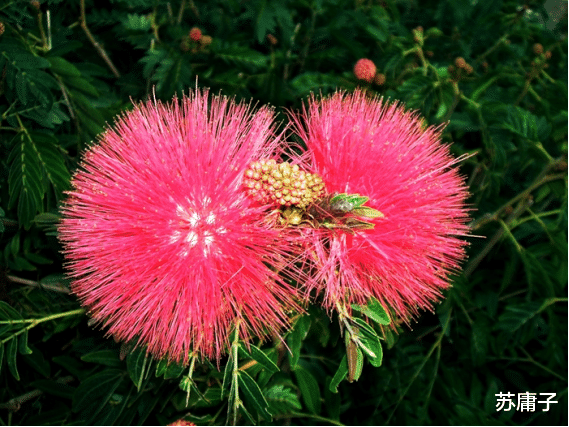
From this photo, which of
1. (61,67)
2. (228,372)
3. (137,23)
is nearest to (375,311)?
(228,372)

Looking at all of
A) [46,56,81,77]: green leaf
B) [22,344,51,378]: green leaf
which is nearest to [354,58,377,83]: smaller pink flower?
[46,56,81,77]: green leaf

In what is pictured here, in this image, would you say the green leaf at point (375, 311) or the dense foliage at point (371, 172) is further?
the dense foliage at point (371, 172)

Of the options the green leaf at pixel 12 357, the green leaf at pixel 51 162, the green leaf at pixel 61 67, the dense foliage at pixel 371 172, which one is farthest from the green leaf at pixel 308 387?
the green leaf at pixel 61 67

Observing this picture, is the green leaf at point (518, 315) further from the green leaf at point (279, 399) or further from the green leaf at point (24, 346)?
the green leaf at point (24, 346)

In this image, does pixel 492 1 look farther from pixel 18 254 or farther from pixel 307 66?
pixel 18 254

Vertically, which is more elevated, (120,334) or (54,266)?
(120,334)

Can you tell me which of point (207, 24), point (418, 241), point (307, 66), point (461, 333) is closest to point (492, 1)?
point (307, 66)

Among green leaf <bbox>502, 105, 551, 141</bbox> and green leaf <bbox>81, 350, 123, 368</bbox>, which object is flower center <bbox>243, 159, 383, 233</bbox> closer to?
green leaf <bbox>81, 350, 123, 368</bbox>
